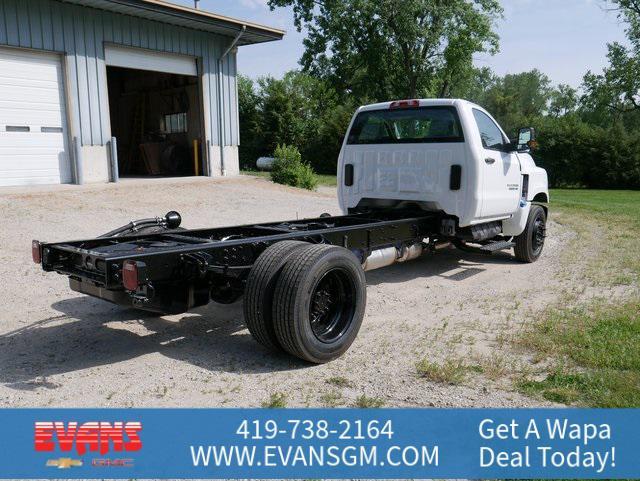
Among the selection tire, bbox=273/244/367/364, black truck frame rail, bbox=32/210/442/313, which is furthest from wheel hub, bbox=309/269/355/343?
black truck frame rail, bbox=32/210/442/313

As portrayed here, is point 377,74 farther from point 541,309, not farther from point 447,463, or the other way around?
point 447,463

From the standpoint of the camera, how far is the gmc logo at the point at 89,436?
3.06 metres

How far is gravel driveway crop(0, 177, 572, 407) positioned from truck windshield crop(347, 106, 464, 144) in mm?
1734

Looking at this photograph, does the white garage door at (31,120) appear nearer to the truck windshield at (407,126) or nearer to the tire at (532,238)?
the truck windshield at (407,126)

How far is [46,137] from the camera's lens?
1284 cm

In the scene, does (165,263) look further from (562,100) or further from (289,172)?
(562,100)

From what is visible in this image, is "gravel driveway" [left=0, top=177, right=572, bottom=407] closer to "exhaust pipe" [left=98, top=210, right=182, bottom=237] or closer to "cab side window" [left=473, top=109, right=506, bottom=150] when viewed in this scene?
"exhaust pipe" [left=98, top=210, right=182, bottom=237]

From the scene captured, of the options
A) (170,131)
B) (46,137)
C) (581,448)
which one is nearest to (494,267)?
(581,448)

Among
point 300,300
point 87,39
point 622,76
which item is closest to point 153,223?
point 300,300

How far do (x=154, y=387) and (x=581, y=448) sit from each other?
262cm

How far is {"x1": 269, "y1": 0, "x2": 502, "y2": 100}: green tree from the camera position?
102ft

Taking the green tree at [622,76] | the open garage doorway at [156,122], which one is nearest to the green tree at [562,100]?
the green tree at [622,76]

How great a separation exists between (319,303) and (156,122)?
17114 mm

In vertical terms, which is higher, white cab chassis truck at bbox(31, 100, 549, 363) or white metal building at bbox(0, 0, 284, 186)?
white metal building at bbox(0, 0, 284, 186)
